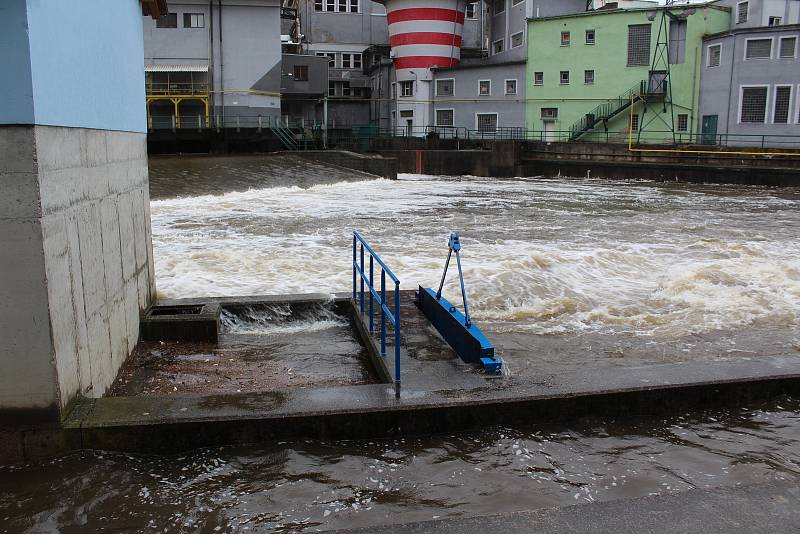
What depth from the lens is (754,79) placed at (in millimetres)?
39656

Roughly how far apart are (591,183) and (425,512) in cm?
3331

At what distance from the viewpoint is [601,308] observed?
31.8 ft

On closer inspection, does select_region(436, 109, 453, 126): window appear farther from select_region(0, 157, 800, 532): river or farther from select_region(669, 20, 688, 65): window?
select_region(0, 157, 800, 532): river

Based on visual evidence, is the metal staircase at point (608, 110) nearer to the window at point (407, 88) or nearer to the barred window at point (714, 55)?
the barred window at point (714, 55)

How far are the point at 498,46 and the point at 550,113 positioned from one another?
9766mm

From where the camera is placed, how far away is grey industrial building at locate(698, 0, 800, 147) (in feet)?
127

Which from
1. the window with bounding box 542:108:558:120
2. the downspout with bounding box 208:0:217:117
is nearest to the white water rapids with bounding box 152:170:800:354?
the downspout with bounding box 208:0:217:117

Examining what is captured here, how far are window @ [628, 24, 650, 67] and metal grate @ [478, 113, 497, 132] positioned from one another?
9498 mm

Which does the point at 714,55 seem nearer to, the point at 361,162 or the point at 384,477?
the point at 361,162

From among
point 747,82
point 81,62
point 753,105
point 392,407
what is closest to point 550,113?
point 747,82

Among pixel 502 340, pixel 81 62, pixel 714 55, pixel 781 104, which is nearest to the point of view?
pixel 81 62

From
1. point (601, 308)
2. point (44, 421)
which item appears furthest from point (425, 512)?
point (601, 308)

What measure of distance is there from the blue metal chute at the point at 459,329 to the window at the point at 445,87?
148 ft

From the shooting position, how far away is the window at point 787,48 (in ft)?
126
